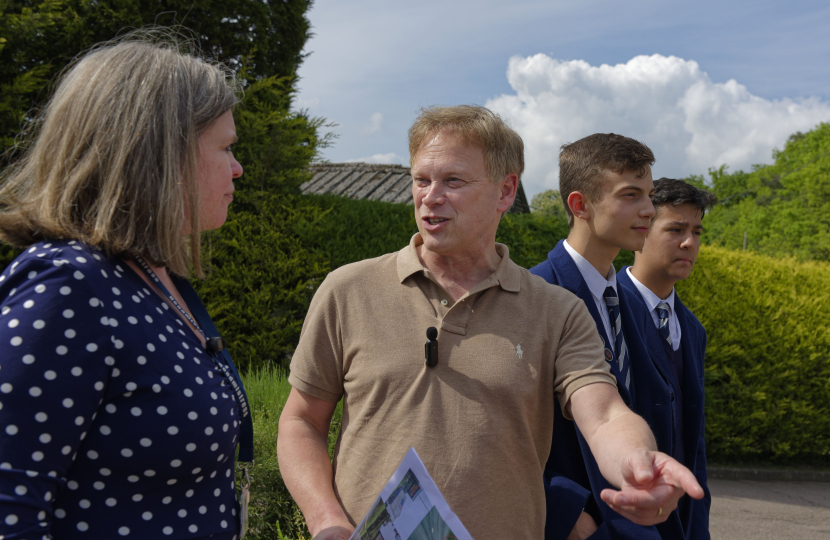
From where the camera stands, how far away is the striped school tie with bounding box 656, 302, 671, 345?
3.48 metres

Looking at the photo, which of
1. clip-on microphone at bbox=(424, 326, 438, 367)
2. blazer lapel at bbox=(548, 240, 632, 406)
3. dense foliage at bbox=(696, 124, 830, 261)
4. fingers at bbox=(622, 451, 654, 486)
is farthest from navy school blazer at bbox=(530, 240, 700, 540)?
dense foliage at bbox=(696, 124, 830, 261)

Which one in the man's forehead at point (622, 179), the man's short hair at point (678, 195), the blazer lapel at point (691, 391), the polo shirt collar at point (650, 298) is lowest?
the blazer lapel at point (691, 391)

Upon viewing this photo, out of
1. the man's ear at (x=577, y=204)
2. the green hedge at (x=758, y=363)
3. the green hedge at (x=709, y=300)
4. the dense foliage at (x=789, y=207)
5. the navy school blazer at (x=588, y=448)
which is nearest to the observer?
the navy school blazer at (x=588, y=448)

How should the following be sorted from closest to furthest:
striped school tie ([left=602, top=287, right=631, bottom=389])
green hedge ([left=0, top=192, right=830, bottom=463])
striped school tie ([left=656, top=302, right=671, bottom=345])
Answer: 1. striped school tie ([left=602, top=287, right=631, bottom=389])
2. striped school tie ([left=656, top=302, right=671, bottom=345])
3. green hedge ([left=0, top=192, right=830, bottom=463])

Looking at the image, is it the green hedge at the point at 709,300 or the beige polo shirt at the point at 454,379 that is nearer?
the beige polo shirt at the point at 454,379

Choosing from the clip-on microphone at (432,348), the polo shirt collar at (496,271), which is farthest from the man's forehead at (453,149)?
the clip-on microphone at (432,348)

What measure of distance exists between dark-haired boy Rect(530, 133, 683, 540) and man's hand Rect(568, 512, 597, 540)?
0.44 ft

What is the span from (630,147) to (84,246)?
2.41 meters

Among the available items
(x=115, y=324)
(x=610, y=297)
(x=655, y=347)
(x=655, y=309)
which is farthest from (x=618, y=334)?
(x=115, y=324)

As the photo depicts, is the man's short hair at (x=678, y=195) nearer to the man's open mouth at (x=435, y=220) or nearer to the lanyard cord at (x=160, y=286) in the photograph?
the man's open mouth at (x=435, y=220)

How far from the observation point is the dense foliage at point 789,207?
117ft

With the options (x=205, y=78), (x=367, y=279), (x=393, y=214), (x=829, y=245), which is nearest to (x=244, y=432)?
(x=367, y=279)

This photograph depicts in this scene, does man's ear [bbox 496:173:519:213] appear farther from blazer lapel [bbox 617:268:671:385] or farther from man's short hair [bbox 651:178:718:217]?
man's short hair [bbox 651:178:718:217]

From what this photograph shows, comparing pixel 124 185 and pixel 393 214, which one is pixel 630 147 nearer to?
pixel 124 185
